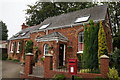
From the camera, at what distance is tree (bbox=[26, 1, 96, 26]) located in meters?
34.4

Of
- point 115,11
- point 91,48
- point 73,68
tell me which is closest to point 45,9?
point 115,11

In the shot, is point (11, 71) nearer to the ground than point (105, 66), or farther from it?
nearer to the ground

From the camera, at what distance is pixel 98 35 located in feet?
35.6

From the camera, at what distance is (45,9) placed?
3447cm

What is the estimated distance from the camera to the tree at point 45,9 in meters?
34.4

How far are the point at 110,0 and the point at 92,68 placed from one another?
2268cm

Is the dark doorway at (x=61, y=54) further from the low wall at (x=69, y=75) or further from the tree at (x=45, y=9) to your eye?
the tree at (x=45, y=9)

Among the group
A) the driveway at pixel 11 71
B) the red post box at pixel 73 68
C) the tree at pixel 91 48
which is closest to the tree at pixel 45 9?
the driveway at pixel 11 71

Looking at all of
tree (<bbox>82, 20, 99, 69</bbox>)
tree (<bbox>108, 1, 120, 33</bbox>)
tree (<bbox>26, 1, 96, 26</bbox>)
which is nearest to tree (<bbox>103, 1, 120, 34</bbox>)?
tree (<bbox>108, 1, 120, 33</bbox>)

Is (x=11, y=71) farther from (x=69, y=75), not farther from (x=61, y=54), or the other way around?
(x=69, y=75)

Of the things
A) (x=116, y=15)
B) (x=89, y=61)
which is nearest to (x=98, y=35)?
(x=89, y=61)

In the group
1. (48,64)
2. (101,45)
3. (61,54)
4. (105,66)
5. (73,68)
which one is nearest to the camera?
(73,68)

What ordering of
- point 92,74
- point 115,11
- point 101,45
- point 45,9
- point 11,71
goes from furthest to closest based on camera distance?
point 45,9
point 115,11
point 11,71
point 101,45
point 92,74

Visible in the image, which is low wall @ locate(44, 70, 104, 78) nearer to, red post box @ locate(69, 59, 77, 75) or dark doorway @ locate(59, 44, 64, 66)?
red post box @ locate(69, 59, 77, 75)
